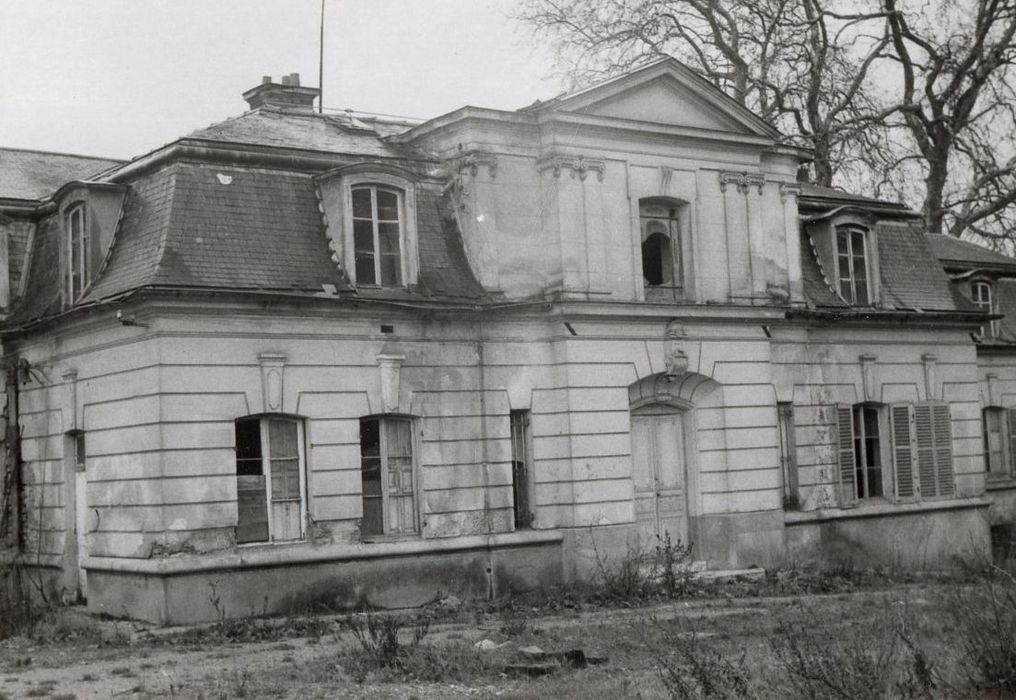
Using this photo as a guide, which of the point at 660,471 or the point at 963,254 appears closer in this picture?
the point at 660,471

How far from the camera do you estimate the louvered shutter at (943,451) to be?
25375 millimetres

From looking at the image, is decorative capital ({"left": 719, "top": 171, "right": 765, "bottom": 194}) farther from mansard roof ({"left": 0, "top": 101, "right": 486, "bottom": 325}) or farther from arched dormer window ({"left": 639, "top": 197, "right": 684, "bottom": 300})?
mansard roof ({"left": 0, "top": 101, "right": 486, "bottom": 325})

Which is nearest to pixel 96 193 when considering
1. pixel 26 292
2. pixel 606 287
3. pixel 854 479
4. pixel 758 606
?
pixel 26 292

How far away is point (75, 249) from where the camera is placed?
1952 centimetres

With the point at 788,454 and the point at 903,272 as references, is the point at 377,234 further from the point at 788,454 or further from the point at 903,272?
the point at 903,272

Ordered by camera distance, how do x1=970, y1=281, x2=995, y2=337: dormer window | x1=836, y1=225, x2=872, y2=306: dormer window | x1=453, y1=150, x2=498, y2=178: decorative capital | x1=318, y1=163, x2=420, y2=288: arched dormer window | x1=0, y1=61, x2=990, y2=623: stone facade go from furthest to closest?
x1=970, y1=281, x2=995, y2=337: dormer window
x1=836, y1=225, x2=872, y2=306: dormer window
x1=453, y1=150, x2=498, y2=178: decorative capital
x1=318, y1=163, x2=420, y2=288: arched dormer window
x1=0, y1=61, x2=990, y2=623: stone facade

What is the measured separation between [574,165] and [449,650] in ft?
29.0

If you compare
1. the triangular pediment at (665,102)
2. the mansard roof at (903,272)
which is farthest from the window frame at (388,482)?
the mansard roof at (903,272)

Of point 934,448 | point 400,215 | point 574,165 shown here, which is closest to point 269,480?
point 400,215

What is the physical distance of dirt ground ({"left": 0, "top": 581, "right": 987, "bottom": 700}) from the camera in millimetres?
12750

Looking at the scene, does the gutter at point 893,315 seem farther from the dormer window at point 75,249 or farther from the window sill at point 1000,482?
the dormer window at point 75,249

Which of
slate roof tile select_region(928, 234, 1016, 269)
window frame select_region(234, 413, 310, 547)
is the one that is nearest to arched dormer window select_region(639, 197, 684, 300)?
window frame select_region(234, 413, 310, 547)

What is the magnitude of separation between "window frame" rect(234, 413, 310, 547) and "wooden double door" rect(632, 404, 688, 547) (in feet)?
18.6

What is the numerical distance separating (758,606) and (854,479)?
20.8ft
